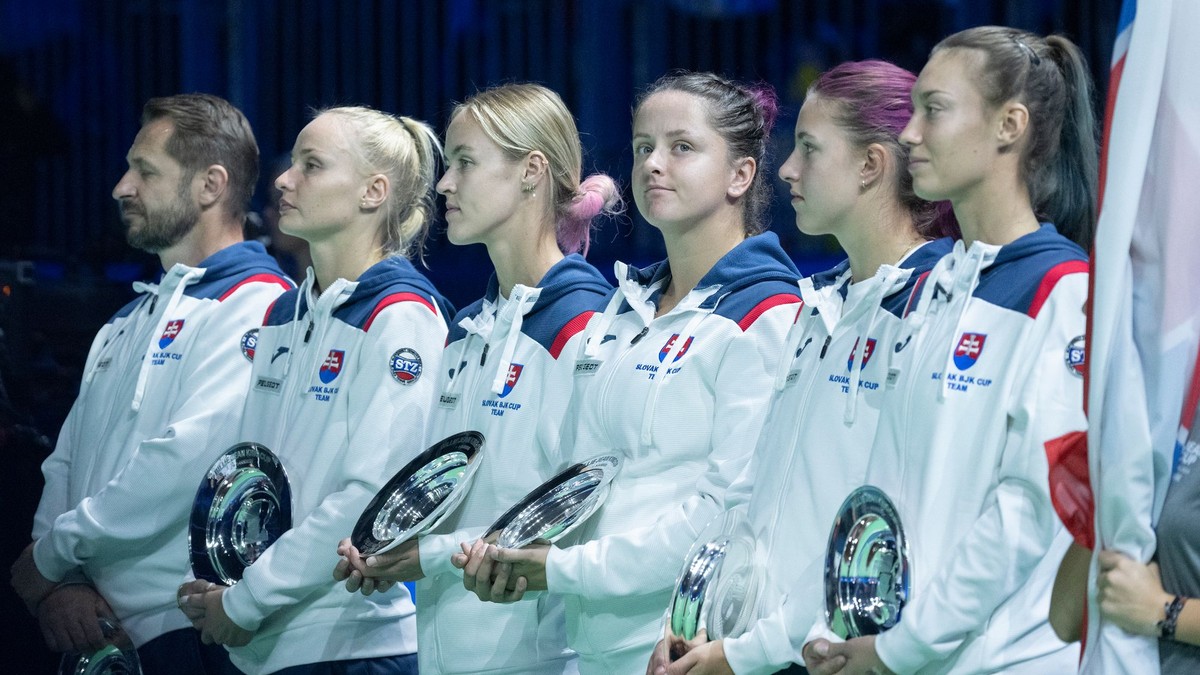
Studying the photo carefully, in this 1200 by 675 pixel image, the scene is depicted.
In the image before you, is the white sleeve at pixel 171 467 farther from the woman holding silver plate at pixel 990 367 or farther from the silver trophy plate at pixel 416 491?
the woman holding silver plate at pixel 990 367

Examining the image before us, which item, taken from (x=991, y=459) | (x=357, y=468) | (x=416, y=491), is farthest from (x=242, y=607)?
(x=991, y=459)

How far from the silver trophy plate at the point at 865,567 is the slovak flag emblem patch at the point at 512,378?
0.91 m

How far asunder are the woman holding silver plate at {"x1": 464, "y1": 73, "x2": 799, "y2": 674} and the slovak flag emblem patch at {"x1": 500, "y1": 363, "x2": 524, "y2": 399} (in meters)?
0.14

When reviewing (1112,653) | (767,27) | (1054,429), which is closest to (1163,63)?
(1054,429)

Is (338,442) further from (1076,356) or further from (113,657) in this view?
(1076,356)

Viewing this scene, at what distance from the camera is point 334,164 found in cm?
324

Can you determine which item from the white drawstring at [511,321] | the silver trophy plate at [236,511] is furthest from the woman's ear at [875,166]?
the silver trophy plate at [236,511]

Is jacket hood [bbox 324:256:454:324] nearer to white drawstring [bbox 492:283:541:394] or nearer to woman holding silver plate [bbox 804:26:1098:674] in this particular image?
white drawstring [bbox 492:283:541:394]

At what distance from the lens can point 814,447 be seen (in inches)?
87.3

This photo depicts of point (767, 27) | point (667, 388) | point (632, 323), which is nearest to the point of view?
point (667, 388)

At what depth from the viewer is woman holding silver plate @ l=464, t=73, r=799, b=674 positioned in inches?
96.3

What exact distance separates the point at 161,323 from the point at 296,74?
6.89 feet

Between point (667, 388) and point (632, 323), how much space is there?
226 millimetres

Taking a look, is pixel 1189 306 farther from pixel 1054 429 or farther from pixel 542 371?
pixel 542 371
